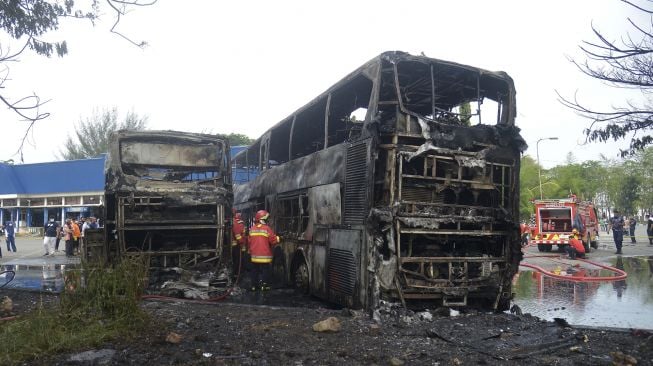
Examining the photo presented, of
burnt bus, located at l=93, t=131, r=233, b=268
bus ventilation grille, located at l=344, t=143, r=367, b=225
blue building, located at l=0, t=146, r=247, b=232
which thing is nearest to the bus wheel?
burnt bus, located at l=93, t=131, r=233, b=268

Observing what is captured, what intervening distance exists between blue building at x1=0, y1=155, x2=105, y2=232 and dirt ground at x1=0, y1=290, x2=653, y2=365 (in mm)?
28891

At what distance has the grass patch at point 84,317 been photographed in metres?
4.43

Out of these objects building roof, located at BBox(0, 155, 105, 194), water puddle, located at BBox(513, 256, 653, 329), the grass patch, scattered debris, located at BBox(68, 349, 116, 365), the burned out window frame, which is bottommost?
water puddle, located at BBox(513, 256, 653, 329)

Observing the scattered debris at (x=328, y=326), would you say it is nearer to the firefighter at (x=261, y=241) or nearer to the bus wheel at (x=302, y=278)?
the bus wheel at (x=302, y=278)

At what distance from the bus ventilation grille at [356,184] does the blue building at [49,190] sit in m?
29.4

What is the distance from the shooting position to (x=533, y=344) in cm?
500

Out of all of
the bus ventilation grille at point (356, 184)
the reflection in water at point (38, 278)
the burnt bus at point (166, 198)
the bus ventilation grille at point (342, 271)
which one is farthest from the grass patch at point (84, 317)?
the reflection in water at point (38, 278)

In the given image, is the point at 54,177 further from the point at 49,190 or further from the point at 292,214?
the point at 292,214

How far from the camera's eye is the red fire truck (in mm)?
19688

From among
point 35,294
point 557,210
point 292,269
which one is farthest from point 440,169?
point 557,210

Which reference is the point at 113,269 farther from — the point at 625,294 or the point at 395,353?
the point at 625,294

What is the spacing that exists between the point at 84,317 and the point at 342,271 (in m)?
3.24

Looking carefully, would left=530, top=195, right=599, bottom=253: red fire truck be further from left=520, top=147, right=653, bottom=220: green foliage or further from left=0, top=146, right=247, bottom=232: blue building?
left=0, top=146, right=247, bottom=232: blue building

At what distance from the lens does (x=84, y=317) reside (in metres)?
5.01
